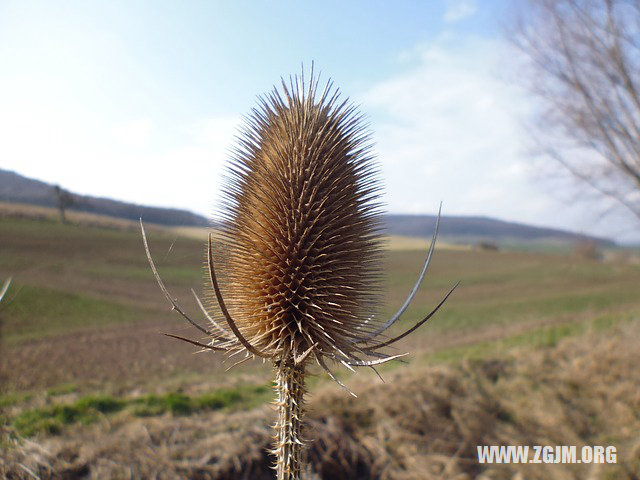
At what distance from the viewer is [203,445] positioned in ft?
15.0

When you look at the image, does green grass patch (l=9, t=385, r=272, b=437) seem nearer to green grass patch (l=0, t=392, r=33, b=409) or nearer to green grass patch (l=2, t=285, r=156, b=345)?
green grass patch (l=0, t=392, r=33, b=409)

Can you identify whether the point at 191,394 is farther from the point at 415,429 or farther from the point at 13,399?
the point at 415,429

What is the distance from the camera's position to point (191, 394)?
20.5ft

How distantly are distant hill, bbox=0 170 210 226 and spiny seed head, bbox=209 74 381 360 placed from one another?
0.98m

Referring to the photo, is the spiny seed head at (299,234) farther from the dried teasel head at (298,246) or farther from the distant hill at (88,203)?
the distant hill at (88,203)

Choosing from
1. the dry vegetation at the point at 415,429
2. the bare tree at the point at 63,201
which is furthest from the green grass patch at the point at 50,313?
the dry vegetation at the point at 415,429

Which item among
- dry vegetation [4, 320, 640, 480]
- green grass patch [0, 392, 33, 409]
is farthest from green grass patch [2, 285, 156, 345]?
dry vegetation [4, 320, 640, 480]

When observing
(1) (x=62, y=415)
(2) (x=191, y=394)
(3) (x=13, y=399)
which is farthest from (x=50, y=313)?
(2) (x=191, y=394)

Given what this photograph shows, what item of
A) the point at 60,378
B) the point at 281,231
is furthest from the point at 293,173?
the point at 60,378

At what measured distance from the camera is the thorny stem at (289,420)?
2.07m

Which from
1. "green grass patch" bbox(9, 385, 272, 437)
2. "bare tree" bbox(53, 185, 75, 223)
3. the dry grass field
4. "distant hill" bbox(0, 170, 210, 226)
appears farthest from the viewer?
"green grass patch" bbox(9, 385, 272, 437)

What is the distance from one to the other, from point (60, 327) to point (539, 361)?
8.02m

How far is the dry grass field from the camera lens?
3963 mm

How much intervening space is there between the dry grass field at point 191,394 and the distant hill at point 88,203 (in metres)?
0.15
